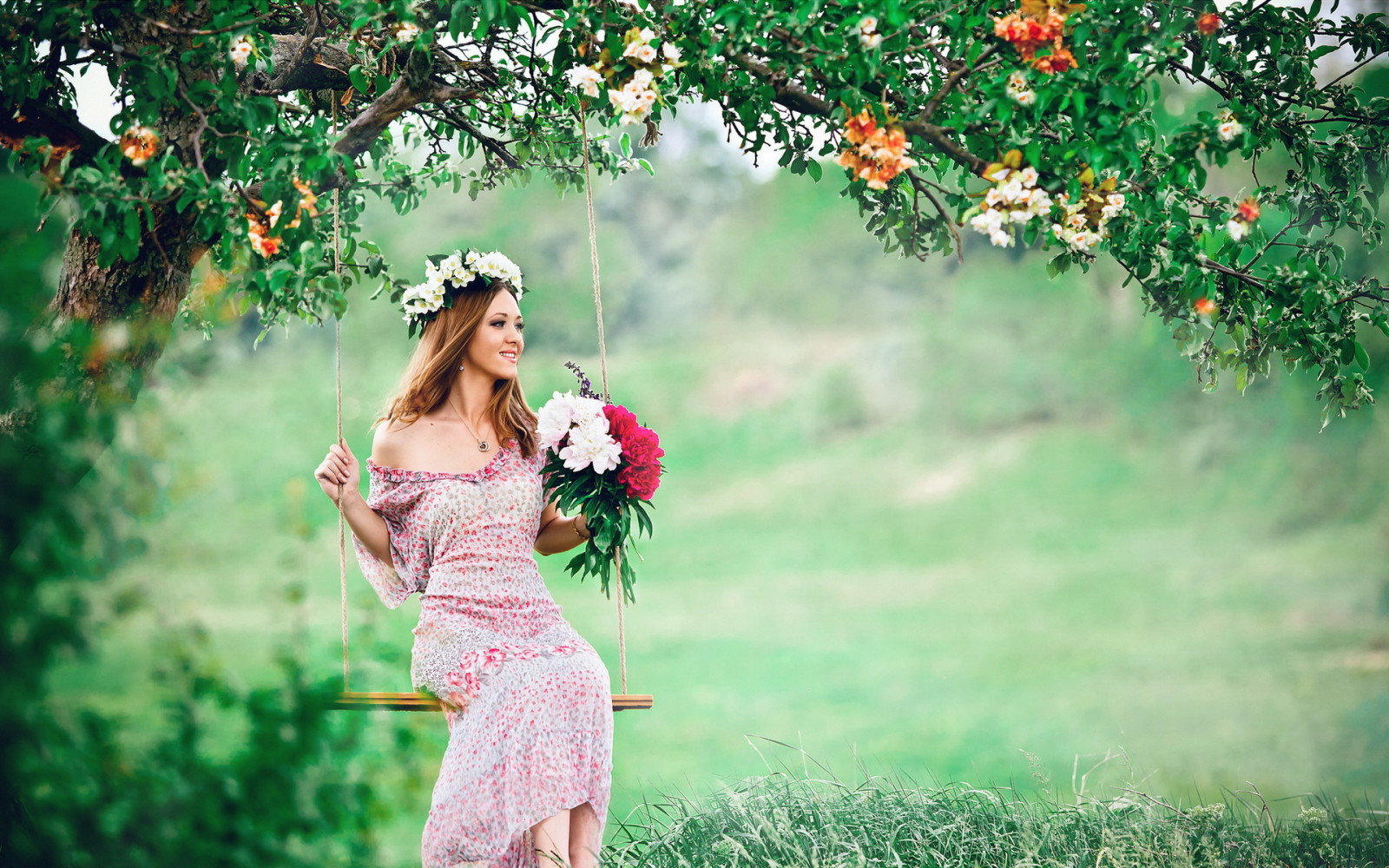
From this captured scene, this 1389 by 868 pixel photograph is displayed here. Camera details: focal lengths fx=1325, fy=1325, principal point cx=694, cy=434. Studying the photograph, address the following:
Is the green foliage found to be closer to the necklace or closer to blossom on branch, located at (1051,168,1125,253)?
the necklace

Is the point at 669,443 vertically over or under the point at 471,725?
over

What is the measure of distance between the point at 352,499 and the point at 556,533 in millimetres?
572

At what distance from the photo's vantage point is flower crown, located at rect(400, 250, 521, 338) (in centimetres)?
368

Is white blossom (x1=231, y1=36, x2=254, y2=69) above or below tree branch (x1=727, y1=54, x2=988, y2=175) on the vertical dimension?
above

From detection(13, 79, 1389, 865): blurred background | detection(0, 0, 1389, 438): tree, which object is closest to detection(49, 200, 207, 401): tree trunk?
detection(0, 0, 1389, 438): tree

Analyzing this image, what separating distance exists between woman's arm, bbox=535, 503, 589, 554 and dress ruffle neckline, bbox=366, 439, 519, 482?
200 mm

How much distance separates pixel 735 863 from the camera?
3584mm

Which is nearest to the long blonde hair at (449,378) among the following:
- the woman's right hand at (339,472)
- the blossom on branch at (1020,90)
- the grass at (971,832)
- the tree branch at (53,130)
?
the woman's right hand at (339,472)

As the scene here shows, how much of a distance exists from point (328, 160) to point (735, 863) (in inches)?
82.6

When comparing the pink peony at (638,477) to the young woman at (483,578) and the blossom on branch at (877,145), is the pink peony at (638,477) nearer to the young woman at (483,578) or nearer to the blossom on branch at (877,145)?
the young woman at (483,578)

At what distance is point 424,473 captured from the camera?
3.60 metres

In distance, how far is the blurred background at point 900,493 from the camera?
16141 millimetres

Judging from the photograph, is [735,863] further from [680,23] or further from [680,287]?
[680,287]

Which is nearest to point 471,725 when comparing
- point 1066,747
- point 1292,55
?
point 1292,55
